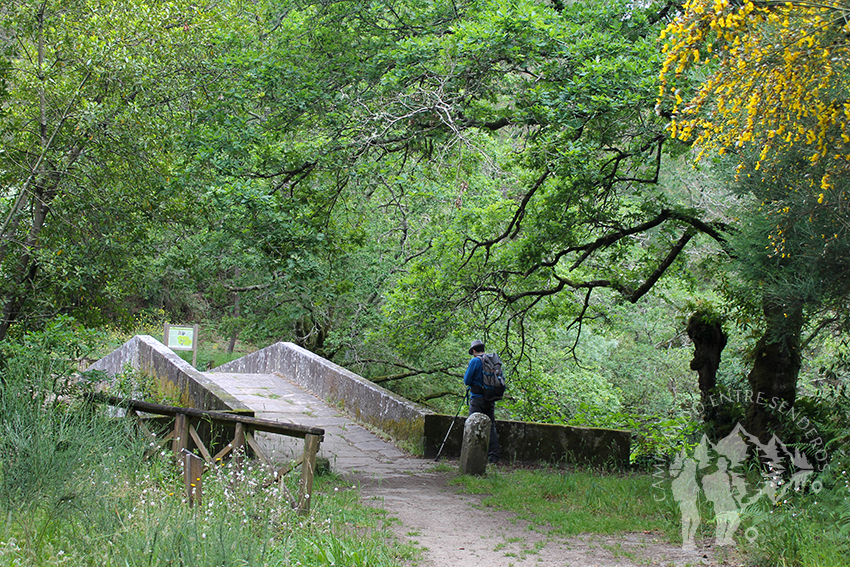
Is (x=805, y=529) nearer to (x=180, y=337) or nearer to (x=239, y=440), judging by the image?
(x=239, y=440)

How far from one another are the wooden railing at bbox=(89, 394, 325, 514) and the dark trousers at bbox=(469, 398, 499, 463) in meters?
3.29

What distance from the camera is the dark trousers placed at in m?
9.10

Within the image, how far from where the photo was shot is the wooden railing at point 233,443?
5.15 meters

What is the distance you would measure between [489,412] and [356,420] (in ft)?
11.5

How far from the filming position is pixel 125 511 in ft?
14.4

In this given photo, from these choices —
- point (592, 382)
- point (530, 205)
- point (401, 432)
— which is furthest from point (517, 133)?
point (592, 382)

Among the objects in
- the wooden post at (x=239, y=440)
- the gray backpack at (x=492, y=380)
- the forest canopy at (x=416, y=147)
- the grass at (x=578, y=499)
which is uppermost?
the forest canopy at (x=416, y=147)

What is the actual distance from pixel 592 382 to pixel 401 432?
8908 millimetres

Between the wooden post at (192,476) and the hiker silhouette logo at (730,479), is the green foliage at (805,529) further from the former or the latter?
the wooden post at (192,476)

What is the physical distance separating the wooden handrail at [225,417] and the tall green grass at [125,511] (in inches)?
10.7

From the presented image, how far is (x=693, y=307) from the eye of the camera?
9.80 m

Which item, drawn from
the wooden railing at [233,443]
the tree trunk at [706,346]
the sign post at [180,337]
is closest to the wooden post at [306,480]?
the wooden railing at [233,443]

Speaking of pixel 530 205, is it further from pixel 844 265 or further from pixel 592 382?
pixel 592 382

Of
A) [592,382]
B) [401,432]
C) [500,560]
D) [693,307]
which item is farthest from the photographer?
[592,382]
